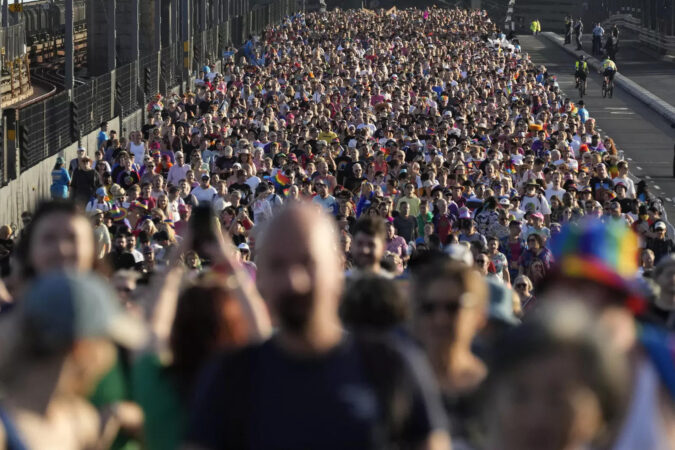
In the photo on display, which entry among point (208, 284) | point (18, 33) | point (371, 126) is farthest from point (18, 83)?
point (208, 284)

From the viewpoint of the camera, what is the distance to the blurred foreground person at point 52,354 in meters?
3.81

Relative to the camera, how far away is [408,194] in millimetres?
18797

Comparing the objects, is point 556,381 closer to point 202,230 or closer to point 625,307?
point 625,307

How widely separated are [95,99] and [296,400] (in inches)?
1084

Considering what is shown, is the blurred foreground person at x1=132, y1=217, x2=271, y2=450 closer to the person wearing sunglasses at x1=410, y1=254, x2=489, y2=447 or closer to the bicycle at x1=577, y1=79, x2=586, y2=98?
the person wearing sunglasses at x1=410, y1=254, x2=489, y2=447

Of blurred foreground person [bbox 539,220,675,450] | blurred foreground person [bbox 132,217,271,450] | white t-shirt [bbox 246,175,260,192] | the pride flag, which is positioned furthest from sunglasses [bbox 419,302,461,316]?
white t-shirt [bbox 246,175,260,192]

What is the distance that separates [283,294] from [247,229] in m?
13.0

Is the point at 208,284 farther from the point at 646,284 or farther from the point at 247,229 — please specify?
the point at 247,229

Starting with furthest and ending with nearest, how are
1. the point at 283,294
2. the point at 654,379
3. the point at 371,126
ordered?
the point at 371,126, the point at 654,379, the point at 283,294

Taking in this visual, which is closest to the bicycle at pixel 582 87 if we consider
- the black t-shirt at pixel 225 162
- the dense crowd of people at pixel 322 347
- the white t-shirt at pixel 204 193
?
the black t-shirt at pixel 225 162

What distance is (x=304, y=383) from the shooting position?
3.95m

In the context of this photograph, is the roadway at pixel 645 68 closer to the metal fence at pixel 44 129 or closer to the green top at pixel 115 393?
the metal fence at pixel 44 129

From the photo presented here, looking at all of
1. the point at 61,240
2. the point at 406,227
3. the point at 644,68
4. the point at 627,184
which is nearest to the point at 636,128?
the point at 644,68

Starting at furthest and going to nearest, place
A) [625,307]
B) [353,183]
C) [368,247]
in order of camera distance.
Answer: [353,183] → [368,247] → [625,307]
